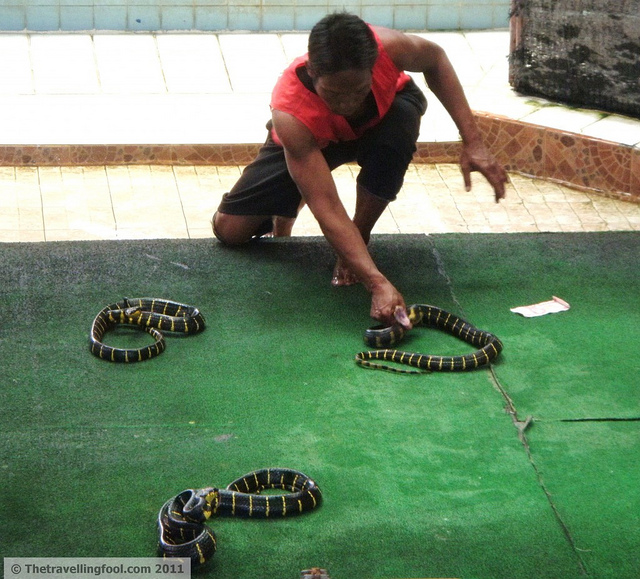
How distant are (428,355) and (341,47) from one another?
3.63 ft

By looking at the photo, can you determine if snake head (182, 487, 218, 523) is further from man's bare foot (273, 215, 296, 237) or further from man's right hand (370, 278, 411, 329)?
man's bare foot (273, 215, 296, 237)

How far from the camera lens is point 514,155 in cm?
586

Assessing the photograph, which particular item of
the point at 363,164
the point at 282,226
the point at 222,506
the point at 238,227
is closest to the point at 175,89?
the point at 282,226

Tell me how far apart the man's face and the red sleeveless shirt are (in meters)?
0.25

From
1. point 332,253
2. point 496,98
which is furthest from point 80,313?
point 496,98

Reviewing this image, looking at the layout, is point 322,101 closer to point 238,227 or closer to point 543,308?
point 238,227

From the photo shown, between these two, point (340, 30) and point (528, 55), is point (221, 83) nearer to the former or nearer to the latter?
point (528, 55)

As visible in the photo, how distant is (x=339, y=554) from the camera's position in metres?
→ 2.60

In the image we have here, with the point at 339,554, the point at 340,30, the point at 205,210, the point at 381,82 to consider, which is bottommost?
the point at 205,210

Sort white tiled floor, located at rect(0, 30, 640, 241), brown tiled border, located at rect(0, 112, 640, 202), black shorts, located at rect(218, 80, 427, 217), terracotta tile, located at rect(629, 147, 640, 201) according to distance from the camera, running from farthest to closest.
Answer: brown tiled border, located at rect(0, 112, 640, 202)
terracotta tile, located at rect(629, 147, 640, 201)
white tiled floor, located at rect(0, 30, 640, 241)
black shorts, located at rect(218, 80, 427, 217)

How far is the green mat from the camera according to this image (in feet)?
8.70

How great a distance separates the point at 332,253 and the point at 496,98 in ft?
7.27

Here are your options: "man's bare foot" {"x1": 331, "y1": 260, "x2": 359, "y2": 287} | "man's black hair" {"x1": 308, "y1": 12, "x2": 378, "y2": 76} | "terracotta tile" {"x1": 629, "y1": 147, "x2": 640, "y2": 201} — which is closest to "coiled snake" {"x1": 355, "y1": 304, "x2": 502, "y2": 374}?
"man's bare foot" {"x1": 331, "y1": 260, "x2": 359, "y2": 287}

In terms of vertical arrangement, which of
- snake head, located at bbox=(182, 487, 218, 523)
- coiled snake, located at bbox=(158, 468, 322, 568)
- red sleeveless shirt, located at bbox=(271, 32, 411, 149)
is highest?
red sleeveless shirt, located at bbox=(271, 32, 411, 149)
